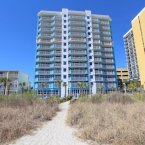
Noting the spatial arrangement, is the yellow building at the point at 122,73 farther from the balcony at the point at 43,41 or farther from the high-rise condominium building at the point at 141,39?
the balcony at the point at 43,41

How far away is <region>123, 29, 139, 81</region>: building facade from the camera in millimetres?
96569

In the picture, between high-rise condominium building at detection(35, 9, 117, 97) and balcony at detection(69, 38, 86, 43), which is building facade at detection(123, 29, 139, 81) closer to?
high-rise condominium building at detection(35, 9, 117, 97)

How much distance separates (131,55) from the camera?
10175cm

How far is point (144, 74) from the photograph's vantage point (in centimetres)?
5238

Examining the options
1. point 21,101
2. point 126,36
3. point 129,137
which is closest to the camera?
point 129,137

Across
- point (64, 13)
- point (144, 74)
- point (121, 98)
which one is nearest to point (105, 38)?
point (64, 13)

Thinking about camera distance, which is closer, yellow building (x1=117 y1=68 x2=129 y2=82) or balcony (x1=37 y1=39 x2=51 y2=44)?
balcony (x1=37 y1=39 x2=51 y2=44)

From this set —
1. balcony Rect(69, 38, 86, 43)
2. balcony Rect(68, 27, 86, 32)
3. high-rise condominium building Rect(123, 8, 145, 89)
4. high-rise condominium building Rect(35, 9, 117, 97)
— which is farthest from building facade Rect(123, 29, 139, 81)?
high-rise condominium building Rect(123, 8, 145, 89)

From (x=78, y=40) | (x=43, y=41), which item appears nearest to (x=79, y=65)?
(x=78, y=40)

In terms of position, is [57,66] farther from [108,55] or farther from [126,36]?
[126,36]

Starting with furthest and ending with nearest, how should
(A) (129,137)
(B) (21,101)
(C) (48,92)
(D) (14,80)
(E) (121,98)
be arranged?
(D) (14,80) → (C) (48,92) → (E) (121,98) → (B) (21,101) → (A) (129,137)

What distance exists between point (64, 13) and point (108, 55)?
1066 inches

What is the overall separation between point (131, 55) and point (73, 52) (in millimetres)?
44398

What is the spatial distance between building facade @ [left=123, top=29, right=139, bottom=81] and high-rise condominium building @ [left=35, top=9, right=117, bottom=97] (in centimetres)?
2612
